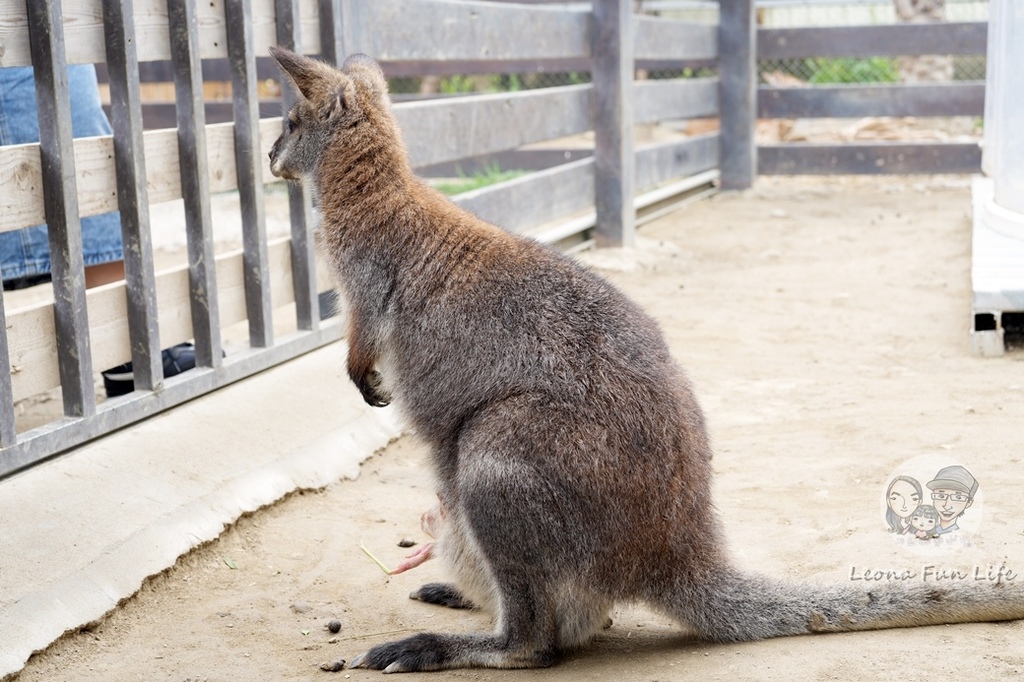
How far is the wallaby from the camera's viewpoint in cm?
278

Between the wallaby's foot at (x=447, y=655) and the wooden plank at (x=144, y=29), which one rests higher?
the wooden plank at (x=144, y=29)

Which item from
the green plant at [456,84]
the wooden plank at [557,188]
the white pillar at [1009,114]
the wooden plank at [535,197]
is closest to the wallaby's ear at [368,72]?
the wooden plank at [557,188]

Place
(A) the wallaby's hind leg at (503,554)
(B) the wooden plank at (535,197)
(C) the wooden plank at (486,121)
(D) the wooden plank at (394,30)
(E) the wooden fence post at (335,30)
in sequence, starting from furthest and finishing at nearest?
(B) the wooden plank at (535,197)
(C) the wooden plank at (486,121)
(E) the wooden fence post at (335,30)
(D) the wooden plank at (394,30)
(A) the wallaby's hind leg at (503,554)

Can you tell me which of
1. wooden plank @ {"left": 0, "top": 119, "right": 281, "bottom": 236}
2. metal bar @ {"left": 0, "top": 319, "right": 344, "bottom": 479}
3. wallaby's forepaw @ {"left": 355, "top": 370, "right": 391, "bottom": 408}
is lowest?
metal bar @ {"left": 0, "top": 319, "right": 344, "bottom": 479}

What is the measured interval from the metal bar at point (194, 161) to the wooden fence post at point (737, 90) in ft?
28.1

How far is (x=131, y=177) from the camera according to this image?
3898 mm

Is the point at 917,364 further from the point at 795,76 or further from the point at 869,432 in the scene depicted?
the point at 795,76

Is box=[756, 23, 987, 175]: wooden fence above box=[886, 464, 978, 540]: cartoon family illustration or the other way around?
above

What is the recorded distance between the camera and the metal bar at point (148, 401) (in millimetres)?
3454

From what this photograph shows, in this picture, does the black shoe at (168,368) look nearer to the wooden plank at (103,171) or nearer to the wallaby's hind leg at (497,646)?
the wooden plank at (103,171)

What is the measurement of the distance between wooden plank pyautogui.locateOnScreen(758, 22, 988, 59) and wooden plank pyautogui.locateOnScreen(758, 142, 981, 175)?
3.02 feet

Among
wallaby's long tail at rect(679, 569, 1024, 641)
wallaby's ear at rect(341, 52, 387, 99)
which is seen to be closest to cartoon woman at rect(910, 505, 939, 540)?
wallaby's long tail at rect(679, 569, 1024, 641)

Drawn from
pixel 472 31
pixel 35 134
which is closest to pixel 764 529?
pixel 35 134

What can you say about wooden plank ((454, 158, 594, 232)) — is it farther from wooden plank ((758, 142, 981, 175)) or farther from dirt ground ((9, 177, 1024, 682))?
wooden plank ((758, 142, 981, 175))
